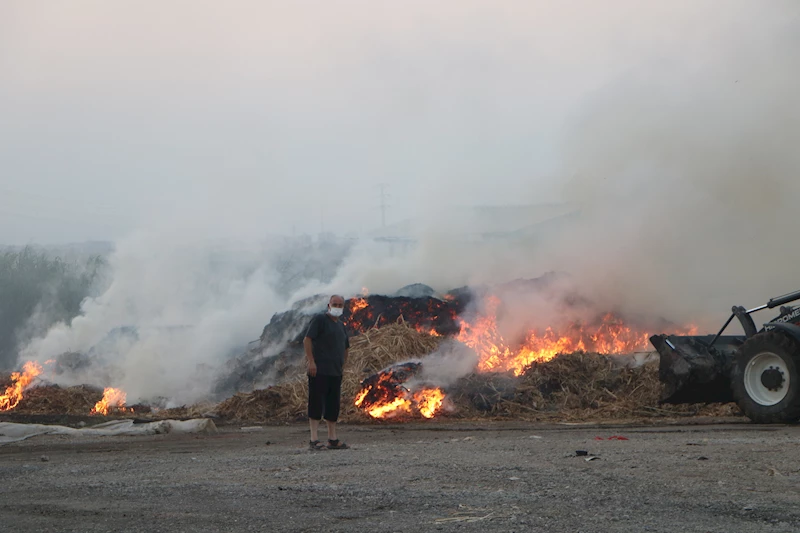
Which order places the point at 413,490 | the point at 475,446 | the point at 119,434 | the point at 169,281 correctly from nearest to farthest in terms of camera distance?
1. the point at 413,490
2. the point at 475,446
3. the point at 119,434
4. the point at 169,281

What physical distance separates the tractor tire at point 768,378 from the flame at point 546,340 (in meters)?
5.02

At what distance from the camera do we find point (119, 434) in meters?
12.3

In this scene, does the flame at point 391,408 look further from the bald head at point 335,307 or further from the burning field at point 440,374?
the bald head at point 335,307

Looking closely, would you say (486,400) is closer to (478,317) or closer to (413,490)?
(478,317)

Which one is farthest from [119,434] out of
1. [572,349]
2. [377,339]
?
[572,349]

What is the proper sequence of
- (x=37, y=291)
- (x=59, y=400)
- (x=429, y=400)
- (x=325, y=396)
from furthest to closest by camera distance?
1. (x=37, y=291)
2. (x=59, y=400)
3. (x=429, y=400)
4. (x=325, y=396)

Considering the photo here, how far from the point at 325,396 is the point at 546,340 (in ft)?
27.4

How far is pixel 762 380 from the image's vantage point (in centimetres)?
1078

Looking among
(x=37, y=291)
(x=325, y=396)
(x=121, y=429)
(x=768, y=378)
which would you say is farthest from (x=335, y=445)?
(x=37, y=291)

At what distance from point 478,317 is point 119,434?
→ 26.1ft

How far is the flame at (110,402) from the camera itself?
55.5 feet

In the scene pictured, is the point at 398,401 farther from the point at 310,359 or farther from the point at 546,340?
the point at 310,359

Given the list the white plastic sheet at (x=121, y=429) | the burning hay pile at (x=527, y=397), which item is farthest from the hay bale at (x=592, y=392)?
the white plastic sheet at (x=121, y=429)

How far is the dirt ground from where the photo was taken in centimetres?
498
